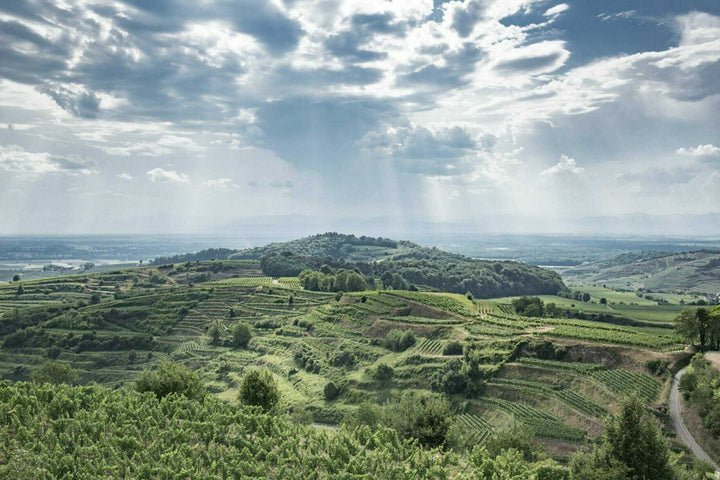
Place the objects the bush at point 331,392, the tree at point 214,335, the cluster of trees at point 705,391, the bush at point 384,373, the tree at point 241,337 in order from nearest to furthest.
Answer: the cluster of trees at point 705,391, the bush at point 331,392, the bush at point 384,373, the tree at point 241,337, the tree at point 214,335

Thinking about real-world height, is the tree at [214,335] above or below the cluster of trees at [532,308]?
below

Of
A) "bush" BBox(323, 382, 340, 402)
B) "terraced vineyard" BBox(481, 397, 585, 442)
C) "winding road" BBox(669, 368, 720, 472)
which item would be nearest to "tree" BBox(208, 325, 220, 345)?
"bush" BBox(323, 382, 340, 402)

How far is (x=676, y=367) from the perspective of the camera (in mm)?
61750

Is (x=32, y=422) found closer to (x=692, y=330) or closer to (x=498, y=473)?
(x=498, y=473)

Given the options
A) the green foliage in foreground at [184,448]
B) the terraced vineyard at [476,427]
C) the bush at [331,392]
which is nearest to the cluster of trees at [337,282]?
the bush at [331,392]

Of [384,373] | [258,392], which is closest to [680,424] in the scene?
[384,373]

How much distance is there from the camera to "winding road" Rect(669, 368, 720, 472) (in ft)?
157

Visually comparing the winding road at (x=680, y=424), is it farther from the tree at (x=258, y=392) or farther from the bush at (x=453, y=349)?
the tree at (x=258, y=392)

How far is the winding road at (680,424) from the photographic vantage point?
1886 inches

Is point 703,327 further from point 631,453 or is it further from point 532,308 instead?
point 631,453

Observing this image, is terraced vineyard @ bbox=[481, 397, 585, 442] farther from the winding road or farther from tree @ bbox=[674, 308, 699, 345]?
tree @ bbox=[674, 308, 699, 345]

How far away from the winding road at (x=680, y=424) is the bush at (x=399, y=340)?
142 feet

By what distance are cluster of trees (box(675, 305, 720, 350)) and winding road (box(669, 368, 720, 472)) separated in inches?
329

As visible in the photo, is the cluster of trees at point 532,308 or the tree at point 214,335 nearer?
the cluster of trees at point 532,308
